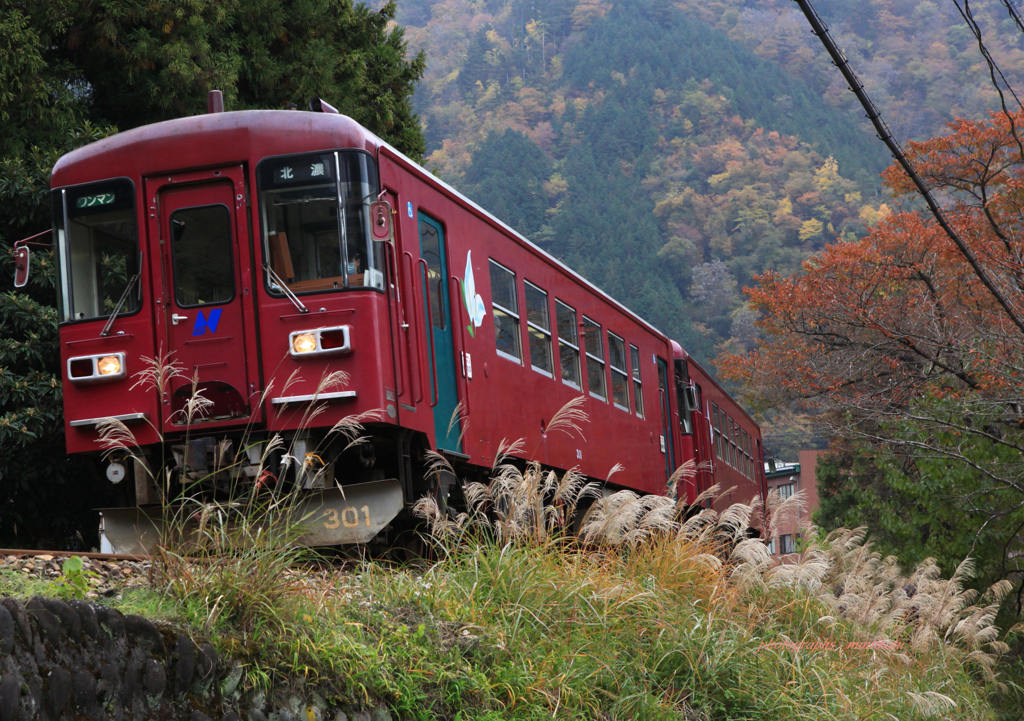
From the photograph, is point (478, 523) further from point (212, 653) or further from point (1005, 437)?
point (1005, 437)

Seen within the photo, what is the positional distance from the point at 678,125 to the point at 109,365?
77570mm

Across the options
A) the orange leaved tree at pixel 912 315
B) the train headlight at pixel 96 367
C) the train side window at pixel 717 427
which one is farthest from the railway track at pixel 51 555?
the train side window at pixel 717 427

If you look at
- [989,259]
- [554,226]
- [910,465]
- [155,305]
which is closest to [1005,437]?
[989,259]

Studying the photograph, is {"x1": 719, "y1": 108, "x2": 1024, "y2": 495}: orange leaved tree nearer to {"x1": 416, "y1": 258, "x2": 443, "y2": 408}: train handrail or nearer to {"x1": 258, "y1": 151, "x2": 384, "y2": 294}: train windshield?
{"x1": 416, "y1": 258, "x2": 443, "y2": 408}: train handrail

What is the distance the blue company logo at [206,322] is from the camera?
7.37m

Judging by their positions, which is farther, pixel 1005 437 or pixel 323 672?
pixel 1005 437

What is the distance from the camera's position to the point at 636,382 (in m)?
13.3

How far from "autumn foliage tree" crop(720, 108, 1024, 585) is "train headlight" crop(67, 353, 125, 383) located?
8.52m

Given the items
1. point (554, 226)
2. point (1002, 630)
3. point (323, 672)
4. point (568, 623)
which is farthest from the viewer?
point (554, 226)

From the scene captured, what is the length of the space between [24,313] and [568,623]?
20.3ft

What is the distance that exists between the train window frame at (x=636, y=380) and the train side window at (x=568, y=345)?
2.09 metres

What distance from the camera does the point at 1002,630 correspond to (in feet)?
48.9

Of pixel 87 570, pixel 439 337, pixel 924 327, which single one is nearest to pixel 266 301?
pixel 439 337

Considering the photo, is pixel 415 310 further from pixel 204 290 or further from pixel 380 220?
pixel 204 290
